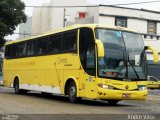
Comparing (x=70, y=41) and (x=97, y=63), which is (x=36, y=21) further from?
(x=97, y=63)

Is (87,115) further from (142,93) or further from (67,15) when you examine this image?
(67,15)

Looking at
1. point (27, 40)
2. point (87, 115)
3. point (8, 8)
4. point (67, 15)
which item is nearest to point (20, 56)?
point (27, 40)

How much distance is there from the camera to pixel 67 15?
69.9 meters

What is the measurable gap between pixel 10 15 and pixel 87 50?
30.7 meters

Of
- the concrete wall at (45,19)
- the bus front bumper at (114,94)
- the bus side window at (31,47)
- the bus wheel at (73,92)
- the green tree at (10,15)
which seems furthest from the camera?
the concrete wall at (45,19)

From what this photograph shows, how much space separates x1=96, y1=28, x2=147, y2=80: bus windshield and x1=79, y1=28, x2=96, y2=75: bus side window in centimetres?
40

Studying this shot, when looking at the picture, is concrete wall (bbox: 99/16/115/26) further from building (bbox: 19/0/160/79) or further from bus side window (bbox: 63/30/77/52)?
bus side window (bbox: 63/30/77/52)

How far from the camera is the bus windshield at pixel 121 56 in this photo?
1794cm

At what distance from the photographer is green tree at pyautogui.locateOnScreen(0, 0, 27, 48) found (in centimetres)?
4728

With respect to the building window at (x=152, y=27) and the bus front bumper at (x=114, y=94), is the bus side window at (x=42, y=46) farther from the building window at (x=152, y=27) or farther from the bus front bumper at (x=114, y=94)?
the building window at (x=152, y=27)

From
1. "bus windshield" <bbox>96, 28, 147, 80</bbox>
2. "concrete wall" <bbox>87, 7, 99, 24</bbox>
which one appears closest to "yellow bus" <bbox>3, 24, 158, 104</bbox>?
"bus windshield" <bbox>96, 28, 147, 80</bbox>

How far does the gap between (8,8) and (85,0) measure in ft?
86.7

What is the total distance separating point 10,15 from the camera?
48.2 m

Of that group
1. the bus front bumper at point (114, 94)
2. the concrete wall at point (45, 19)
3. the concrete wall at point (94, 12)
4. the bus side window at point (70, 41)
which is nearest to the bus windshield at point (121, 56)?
the bus front bumper at point (114, 94)
